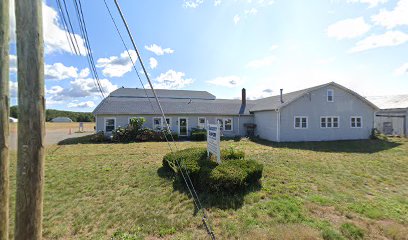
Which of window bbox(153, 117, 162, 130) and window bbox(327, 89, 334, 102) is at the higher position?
window bbox(327, 89, 334, 102)

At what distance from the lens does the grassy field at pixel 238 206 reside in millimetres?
4328

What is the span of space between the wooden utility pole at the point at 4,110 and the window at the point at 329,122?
68.5ft

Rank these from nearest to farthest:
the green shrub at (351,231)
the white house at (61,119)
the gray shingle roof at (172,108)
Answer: the green shrub at (351,231), the gray shingle roof at (172,108), the white house at (61,119)

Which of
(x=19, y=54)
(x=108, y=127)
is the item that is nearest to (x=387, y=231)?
(x=19, y=54)

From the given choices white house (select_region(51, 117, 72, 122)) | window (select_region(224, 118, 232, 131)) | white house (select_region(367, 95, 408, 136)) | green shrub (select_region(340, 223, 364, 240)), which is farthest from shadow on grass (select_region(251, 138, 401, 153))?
white house (select_region(51, 117, 72, 122))

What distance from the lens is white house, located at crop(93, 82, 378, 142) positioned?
1895cm

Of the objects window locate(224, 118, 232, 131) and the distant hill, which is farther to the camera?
the distant hill

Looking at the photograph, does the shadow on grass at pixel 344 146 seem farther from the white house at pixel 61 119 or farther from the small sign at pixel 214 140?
the white house at pixel 61 119

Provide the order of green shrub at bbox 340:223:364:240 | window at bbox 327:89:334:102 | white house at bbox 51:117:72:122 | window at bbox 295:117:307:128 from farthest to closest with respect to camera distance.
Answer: white house at bbox 51:117:72:122 → window at bbox 327:89:334:102 → window at bbox 295:117:307:128 → green shrub at bbox 340:223:364:240

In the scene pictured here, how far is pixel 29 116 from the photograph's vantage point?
7.87 feet

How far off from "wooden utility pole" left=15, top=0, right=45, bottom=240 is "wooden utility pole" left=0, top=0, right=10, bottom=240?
13 centimetres

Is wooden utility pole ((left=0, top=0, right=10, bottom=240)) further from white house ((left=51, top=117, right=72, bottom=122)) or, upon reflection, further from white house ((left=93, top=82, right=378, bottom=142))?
white house ((left=51, top=117, right=72, bottom=122))

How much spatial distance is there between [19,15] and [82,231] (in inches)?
156

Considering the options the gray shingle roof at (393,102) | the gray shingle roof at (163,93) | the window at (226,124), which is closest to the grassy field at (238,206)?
the window at (226,124)
